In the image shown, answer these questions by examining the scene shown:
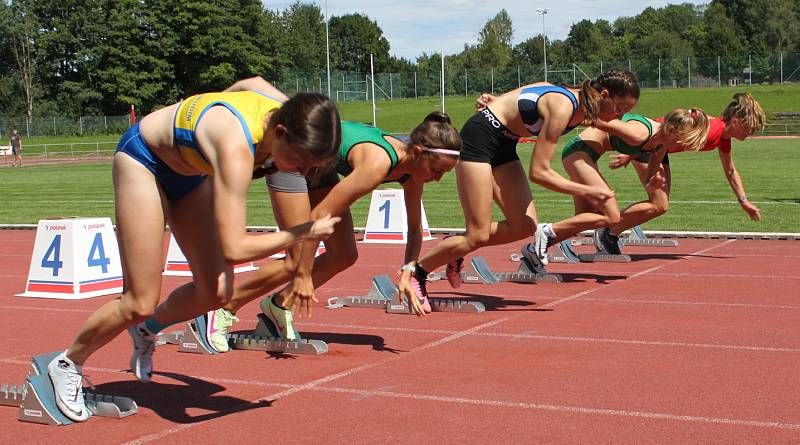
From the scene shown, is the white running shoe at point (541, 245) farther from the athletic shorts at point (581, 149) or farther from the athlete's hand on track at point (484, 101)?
the athlete's hand on track at point (484, 101)

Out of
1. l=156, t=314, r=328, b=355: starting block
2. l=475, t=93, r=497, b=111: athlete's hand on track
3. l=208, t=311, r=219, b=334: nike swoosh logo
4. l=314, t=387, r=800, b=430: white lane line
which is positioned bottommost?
l=314, t=387, r=800, b=430: white lane line

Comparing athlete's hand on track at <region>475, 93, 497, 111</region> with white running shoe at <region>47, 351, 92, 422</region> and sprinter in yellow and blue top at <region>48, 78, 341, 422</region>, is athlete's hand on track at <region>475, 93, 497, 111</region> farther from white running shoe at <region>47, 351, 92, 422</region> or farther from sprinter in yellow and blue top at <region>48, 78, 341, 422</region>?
white running shoe at <region>47, 351, 92, 422</region>

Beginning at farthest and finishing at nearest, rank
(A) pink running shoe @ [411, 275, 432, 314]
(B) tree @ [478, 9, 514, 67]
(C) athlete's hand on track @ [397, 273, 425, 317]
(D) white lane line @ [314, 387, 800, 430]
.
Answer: (B) tree @ [478, 9, 514, 67]
(A) pink running shoe @ [411, 275, 432, 314]
(C) athlete's hand on track @ [397, 273, 425, 317]
(D) white lane line @ [314, 387, 800, 430]

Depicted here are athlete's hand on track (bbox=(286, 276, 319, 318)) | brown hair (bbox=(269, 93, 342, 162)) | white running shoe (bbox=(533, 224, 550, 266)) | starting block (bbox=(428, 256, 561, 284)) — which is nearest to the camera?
brown hair (bbox=(269, 93, 342, 162))

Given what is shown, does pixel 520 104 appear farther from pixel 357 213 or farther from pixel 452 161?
pixel 357 213

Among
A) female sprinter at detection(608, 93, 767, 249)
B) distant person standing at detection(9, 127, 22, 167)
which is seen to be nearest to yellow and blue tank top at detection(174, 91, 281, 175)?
female sprinter at detection(608, 93, 767, 249)

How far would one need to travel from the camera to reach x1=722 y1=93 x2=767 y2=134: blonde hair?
34.4ft

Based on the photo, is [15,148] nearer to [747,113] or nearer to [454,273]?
[747,113]

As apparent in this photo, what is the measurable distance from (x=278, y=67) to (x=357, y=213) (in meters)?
83.5

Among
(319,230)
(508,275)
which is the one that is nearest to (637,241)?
(508,275)

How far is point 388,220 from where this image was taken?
535 inches

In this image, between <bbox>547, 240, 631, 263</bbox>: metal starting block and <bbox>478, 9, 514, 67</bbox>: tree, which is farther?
<bbox>478, 9, 514, 67</bbox>: tree

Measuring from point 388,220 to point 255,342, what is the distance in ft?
22.2

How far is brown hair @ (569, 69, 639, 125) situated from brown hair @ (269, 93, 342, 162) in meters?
3.79
